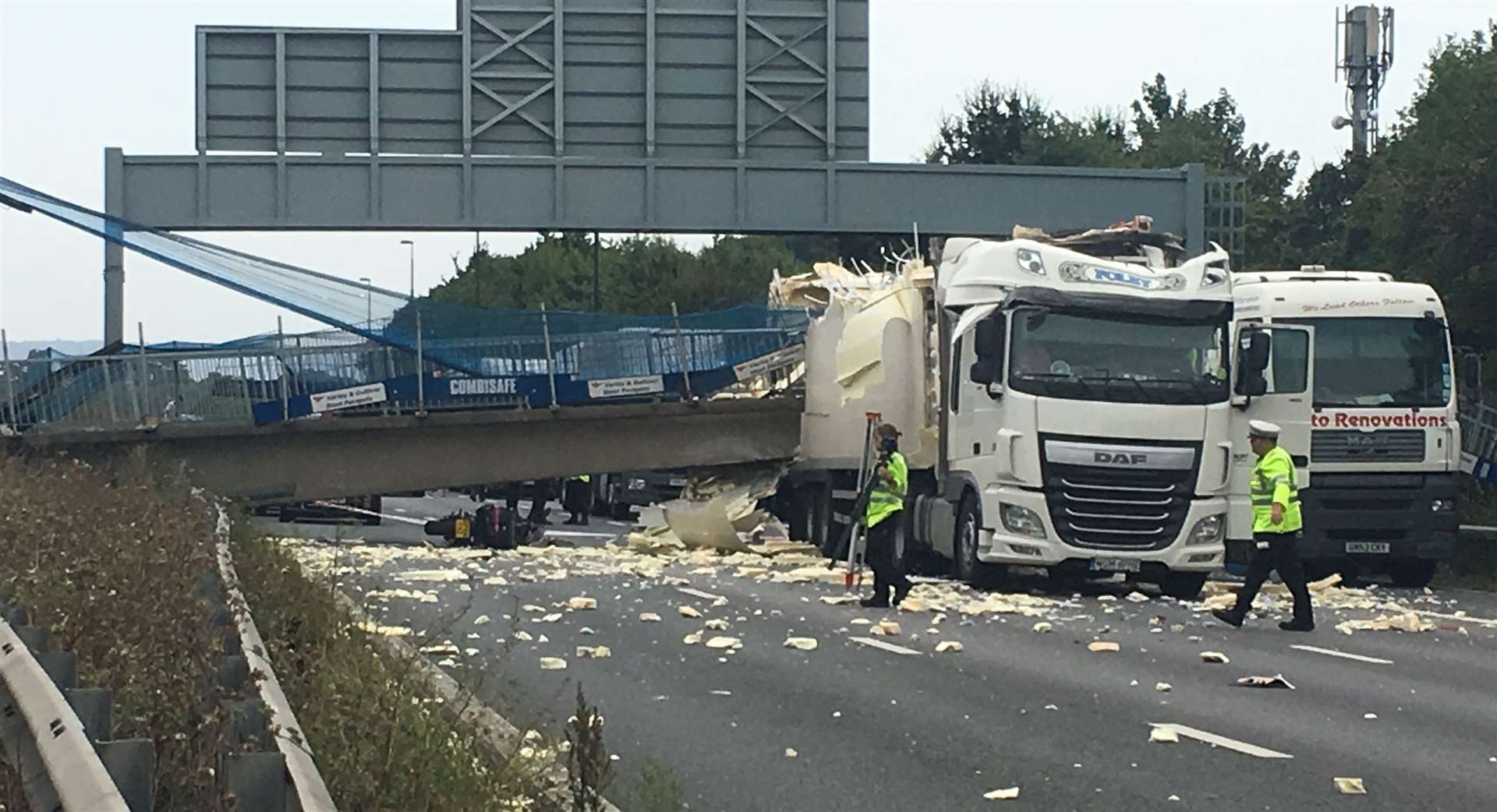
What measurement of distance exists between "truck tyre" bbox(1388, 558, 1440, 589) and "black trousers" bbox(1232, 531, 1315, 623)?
23.1 feet

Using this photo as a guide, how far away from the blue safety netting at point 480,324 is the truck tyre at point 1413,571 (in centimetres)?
999

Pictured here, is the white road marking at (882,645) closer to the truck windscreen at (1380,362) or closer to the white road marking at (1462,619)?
the white road marking at (1462,619)

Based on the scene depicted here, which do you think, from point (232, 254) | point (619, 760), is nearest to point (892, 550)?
point (619, 760)

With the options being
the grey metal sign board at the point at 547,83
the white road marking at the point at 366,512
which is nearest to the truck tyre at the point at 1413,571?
the grey metal sign board at the point at 547,83

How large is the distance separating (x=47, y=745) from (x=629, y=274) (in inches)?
3451

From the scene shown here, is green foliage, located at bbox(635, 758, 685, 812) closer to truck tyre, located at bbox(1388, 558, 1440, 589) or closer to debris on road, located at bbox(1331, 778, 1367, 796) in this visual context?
debris on road, located at bbox(1331, 778, 1367, 796)

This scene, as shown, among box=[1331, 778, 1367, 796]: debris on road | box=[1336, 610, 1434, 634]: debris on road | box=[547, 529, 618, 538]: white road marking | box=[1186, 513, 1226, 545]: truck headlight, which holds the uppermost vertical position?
box=[1186, 513, 1226, 545]: truck headlight

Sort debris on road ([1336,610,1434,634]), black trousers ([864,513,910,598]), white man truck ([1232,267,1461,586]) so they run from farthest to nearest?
white man truck ([1232,267,1461,586]) → black trousers ([864,513,910,598]) → debris on road ([1336,610,1434,634])

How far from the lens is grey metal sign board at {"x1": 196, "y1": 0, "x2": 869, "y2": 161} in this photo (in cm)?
3753

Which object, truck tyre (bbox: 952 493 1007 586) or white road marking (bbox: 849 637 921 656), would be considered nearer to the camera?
white road marking (bbox: 849 637 921 656)

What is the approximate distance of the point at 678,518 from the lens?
31297 millimetres

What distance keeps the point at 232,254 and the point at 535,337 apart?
4674mm

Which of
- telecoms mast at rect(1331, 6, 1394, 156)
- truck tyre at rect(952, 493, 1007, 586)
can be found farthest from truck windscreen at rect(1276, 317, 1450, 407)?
telecoms mast at rect(1331, 6, 1394, 156)

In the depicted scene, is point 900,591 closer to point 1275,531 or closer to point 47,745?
point 1275,531
